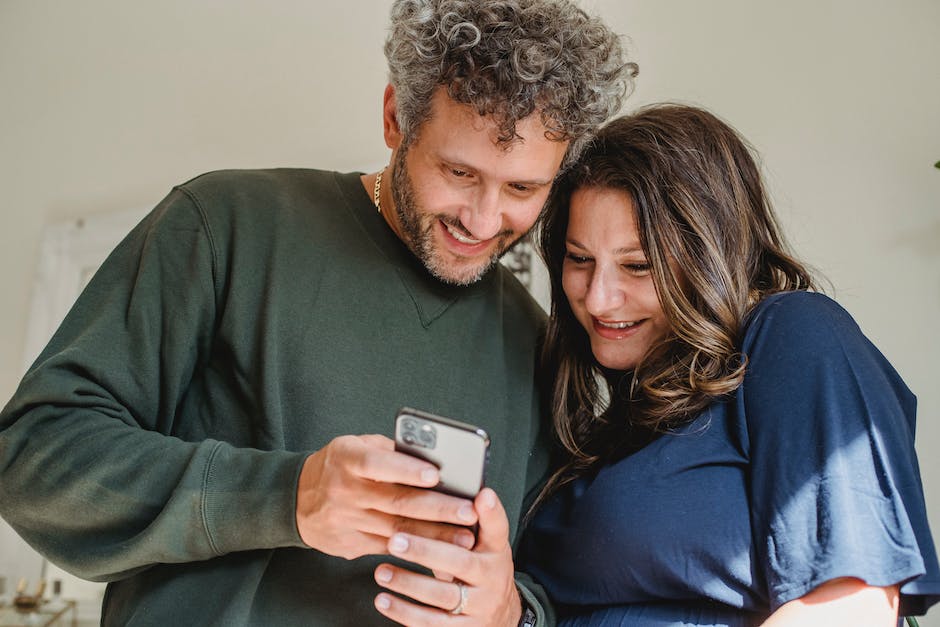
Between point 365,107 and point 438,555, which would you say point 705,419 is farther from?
point 365,107

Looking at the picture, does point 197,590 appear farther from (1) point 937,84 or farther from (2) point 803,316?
(1) point 937,84

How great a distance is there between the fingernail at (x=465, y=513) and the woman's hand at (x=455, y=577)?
0.04ft

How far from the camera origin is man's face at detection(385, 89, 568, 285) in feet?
4.36

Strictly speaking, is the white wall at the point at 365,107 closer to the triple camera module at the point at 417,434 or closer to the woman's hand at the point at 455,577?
the woman's hand at the point at 455,577

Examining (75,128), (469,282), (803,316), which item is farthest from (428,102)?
(75,128)

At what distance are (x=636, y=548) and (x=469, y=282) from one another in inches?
19.7

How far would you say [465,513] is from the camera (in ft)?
3.32

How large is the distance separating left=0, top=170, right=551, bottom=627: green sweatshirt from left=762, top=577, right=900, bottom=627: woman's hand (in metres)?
0.41

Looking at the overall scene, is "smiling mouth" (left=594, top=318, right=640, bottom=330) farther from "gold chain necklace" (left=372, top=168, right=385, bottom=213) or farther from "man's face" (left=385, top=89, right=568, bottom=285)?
"gold chain necklace" (left=372, top=168, right=385, bottom=213)

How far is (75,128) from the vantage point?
3439 millimetres

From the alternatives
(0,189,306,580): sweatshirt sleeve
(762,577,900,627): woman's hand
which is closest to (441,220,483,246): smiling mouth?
(0,189,306,580): sweatshirt sleeve

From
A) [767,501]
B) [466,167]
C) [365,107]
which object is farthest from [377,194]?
[365,107]

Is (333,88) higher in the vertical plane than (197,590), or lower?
higher

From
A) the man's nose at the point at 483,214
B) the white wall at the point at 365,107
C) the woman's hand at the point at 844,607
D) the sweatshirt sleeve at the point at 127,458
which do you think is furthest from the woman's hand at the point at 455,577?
the white wall at the point at 365,107
